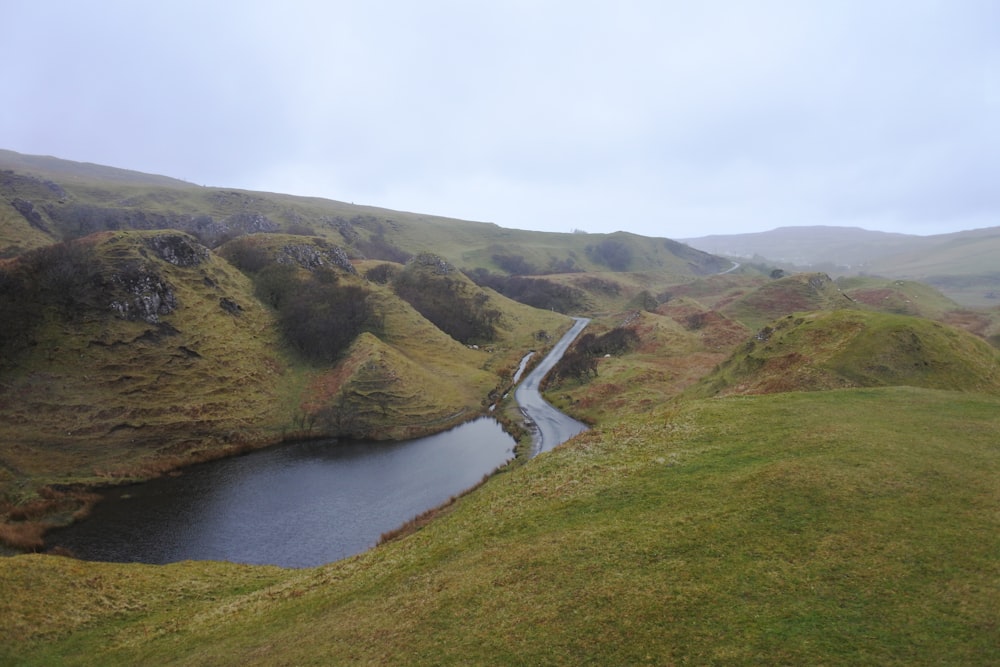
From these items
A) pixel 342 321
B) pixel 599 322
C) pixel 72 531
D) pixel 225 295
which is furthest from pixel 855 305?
pixel 72 531

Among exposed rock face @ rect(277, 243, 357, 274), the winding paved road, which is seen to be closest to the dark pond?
the winding paved road

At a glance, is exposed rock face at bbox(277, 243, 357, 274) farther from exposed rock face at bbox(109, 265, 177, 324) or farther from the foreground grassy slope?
the foreground grassy slope

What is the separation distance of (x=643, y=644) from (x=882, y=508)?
13.7 meters

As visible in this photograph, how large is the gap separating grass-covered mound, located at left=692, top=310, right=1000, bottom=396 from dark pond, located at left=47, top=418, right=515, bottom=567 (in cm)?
3224

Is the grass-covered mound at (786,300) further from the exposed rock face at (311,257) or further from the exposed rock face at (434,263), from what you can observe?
the exposed rock face at (311,257)

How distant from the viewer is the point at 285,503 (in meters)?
49.8

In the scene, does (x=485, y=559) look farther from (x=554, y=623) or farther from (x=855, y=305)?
(x=855, y=305)

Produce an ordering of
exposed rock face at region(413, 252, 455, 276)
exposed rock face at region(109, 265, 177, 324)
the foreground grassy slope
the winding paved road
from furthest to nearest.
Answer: exposed rock face at region(413, 252, 455, 276) < exposed rock face at region(109, 265, 177, 324) < the winding paved road < the foreground grassy slope

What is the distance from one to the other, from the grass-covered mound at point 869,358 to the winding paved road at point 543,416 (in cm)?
2152

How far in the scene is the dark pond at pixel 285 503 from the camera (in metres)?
41.5

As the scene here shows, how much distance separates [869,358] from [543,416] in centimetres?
4329

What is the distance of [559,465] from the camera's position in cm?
3688

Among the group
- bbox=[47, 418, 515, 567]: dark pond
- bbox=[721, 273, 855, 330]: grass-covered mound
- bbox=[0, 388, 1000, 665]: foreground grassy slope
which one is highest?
bbox=[721, 273, 855, 330]: grass-covered mound

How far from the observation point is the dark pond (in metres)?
41.5
